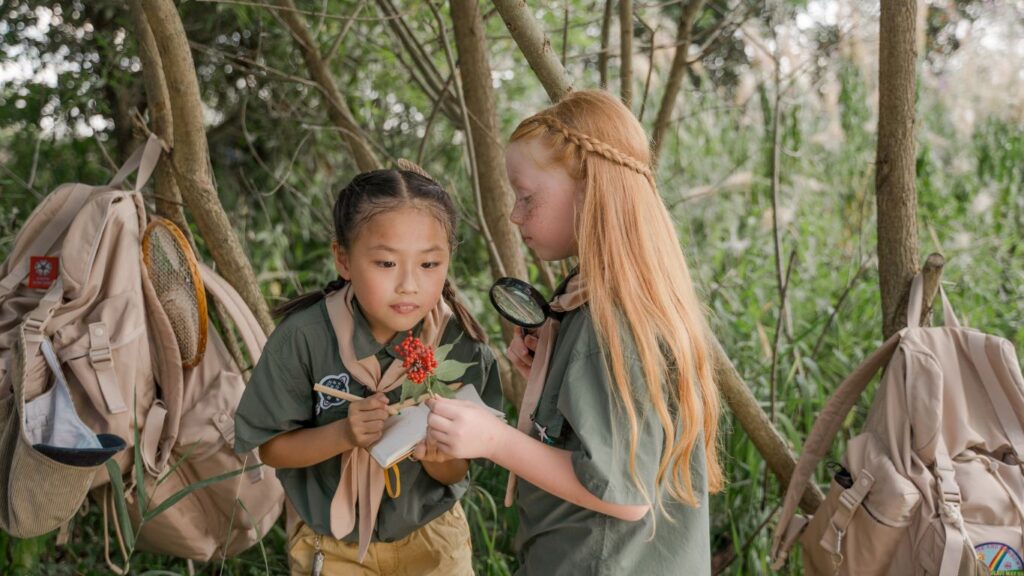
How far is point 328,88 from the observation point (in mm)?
3254

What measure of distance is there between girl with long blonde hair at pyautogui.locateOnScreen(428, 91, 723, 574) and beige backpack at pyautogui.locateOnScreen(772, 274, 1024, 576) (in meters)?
0.53

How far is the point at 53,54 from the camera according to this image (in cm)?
389

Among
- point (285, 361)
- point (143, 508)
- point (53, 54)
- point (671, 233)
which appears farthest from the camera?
point (53, 54)

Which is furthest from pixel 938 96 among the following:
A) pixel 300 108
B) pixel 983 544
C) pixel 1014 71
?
pixel 983 544

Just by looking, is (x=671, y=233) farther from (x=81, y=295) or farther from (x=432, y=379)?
(x=81, y=295)

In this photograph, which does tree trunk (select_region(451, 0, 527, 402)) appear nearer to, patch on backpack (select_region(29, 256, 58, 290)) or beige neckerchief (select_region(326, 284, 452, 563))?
beige neckerchief (select_region(326, 284, 452, 563))

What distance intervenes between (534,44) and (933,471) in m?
1.36

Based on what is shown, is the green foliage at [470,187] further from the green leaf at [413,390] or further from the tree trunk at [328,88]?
the green leaf at [413,390]

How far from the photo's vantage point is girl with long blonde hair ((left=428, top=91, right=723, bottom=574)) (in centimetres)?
157

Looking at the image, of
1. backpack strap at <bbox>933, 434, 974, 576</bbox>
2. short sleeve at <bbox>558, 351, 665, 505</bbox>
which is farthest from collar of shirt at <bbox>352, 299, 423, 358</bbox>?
backpack strap at <bbox>933, 434, 974, 576</bbox>

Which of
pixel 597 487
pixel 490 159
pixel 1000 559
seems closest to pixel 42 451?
pixel 597 487

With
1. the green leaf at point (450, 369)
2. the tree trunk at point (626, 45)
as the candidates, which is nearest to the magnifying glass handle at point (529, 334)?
the green leaf at point (450, 369)

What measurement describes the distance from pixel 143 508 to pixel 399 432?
1021 mm

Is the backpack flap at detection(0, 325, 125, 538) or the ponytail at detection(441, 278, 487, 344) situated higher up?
the ponytail at detection(441, 278, 487, 344)
